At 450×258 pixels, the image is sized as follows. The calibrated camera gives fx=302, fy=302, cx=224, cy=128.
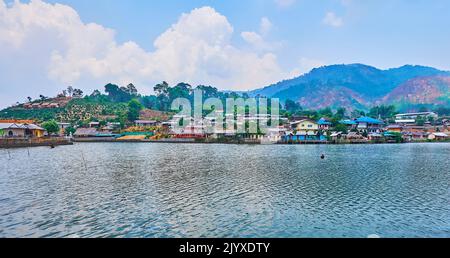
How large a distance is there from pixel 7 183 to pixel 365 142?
254 feet

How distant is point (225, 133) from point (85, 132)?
47089 millimetres

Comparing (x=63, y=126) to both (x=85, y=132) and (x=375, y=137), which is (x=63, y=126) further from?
(x=375, y=137)

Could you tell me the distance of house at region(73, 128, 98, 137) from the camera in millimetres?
98312

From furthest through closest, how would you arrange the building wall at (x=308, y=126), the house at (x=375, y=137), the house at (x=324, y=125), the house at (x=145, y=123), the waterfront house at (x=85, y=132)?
the house at (x=145, y=123) → the waterfront house at (x=85, y=132) → the house at (x=324, y=125) → the building wall at (x=308, y=126) → the house at (x=375, y=137)

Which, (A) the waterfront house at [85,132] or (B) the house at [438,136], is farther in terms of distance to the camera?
(A) the waterfront house at [85,132]

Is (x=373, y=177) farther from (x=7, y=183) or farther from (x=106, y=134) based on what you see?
(x=106, y=134)

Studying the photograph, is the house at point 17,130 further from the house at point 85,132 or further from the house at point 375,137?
the house at point 375,137

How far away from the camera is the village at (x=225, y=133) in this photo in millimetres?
77312

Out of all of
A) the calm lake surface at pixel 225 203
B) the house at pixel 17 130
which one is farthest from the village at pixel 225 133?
the calm lake surface at pixel 225 203

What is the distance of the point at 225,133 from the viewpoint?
88500 millimetres

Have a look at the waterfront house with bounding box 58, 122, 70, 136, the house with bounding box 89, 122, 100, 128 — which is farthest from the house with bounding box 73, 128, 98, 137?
the house with bounding box 89, 122, 100, 128

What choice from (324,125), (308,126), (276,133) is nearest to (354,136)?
(324,125)
